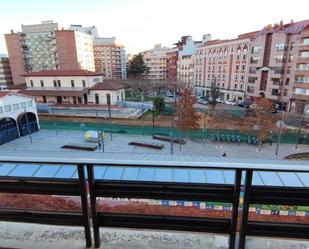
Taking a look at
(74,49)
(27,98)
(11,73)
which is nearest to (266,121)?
(27,98)

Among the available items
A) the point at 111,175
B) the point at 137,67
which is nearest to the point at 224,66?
the point at 137,67

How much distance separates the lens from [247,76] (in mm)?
38906

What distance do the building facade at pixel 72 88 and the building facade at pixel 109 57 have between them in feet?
117

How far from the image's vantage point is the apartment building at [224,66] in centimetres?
3994

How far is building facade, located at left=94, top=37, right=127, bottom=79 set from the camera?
72875 millimetres

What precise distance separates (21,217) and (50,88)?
3956cm

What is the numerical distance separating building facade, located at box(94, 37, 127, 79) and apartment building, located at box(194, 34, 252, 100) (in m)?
31.6

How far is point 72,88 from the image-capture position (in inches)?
1427

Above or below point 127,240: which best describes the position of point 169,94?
below

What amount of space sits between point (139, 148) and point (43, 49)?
48.4 m

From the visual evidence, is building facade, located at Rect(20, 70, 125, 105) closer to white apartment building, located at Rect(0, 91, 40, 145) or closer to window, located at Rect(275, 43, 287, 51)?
white apartment building, located at Rect(0, 91, 40, 145)

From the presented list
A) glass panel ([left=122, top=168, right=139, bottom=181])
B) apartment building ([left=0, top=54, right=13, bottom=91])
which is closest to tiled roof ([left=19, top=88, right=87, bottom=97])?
apartment building ([left=0, top=54, right=13, bottom=91])

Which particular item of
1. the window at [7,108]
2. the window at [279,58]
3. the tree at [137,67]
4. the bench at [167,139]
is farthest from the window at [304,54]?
the tree at [137,67]

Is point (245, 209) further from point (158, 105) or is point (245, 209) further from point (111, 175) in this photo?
point (158, 105)
